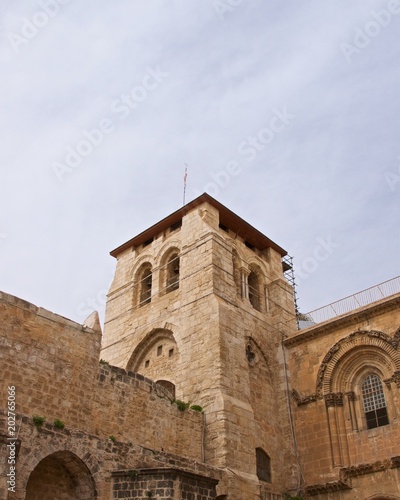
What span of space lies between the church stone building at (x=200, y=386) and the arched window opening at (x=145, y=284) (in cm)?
5

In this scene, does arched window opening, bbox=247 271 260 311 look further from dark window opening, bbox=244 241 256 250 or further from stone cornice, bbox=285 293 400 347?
stone cornice, bbox=285 293 400 347

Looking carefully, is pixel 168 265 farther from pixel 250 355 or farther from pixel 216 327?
pixel 250 355

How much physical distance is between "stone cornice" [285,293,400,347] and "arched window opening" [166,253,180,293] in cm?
463

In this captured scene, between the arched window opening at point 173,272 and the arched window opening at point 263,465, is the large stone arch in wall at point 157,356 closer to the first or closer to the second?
the arched window opening at point 173,272

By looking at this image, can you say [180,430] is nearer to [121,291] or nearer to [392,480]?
[392,480]

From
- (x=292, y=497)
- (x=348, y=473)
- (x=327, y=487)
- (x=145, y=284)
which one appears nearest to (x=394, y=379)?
(x=348, y=473)

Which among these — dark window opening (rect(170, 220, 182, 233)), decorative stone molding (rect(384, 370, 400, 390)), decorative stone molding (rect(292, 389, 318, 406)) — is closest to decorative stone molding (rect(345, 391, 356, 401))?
decorative stone molding (rect(292, 389, 318, 406))

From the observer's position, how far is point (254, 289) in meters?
20.7

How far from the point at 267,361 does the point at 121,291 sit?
6691 millimetres

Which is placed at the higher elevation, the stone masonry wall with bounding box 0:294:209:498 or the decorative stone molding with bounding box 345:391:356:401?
the decorative stone molding with bounding box 345:391:356:401

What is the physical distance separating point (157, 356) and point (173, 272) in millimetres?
3609

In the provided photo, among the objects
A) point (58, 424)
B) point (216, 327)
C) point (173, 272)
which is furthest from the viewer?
point (173, 272)

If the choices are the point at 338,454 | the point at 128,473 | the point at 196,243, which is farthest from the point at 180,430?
the point at 196,243

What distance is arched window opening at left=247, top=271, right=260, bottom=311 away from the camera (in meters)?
20.3
